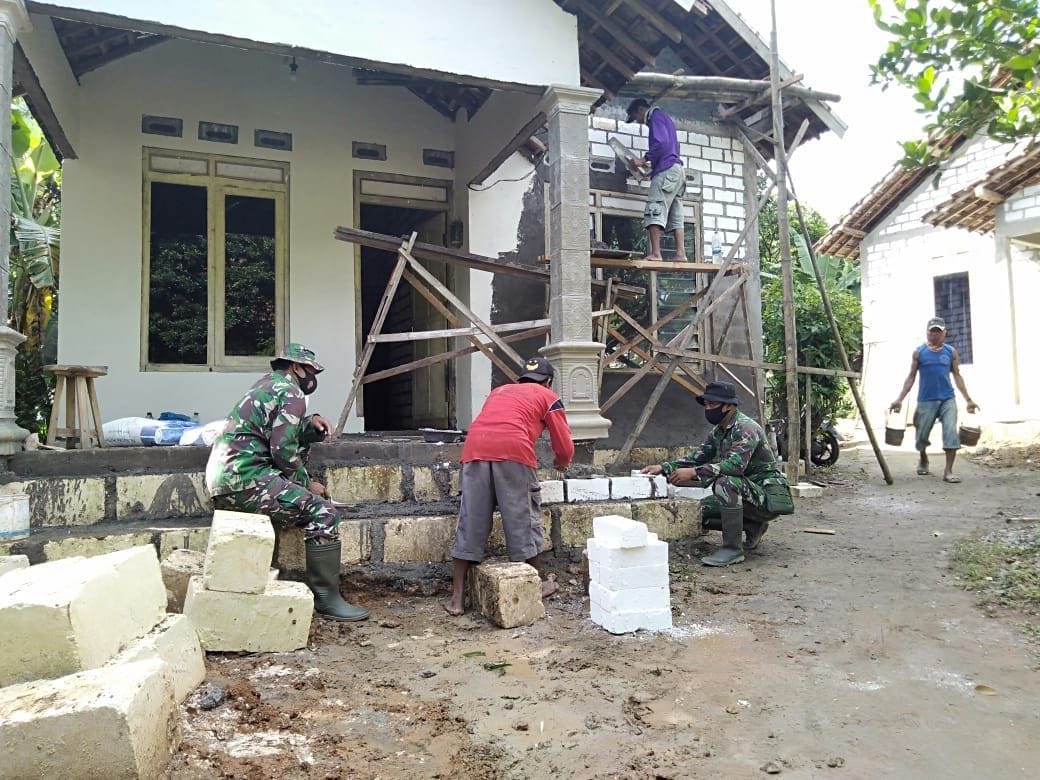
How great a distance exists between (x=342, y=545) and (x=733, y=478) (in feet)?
9.60

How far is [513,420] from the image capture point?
4938 mm

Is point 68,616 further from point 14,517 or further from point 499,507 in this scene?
point 499,507

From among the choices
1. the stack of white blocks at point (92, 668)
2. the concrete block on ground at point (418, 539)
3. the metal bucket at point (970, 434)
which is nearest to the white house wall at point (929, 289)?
the metal bucket at point (970, 434)

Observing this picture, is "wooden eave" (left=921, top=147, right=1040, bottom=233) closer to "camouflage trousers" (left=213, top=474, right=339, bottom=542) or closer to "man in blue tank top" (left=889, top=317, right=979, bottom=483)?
"man in blue tank top" (left=889, top=317, right=979, bottom=483)

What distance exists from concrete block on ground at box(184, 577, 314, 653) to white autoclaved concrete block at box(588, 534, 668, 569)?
162 cm

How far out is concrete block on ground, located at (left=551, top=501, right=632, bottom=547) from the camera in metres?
5.73

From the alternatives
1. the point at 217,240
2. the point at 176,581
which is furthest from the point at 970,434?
the point at 176,581

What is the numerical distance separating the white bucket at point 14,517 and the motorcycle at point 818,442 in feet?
27.3

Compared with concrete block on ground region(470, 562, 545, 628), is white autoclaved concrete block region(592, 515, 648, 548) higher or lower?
higher

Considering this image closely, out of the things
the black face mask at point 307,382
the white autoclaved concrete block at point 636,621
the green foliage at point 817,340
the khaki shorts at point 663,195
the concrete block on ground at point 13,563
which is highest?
the khaki shorts at point 663,195

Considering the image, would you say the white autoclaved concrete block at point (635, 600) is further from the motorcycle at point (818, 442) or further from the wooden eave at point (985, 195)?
the wooden eave at point (985, 195)

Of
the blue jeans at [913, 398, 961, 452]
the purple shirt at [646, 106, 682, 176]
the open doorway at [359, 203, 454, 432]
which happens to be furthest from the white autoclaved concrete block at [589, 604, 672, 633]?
the blue jeans at [913, 398, 961, 452]

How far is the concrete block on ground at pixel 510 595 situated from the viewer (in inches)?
173

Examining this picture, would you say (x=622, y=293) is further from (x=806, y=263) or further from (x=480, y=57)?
(x=806, y=263)
